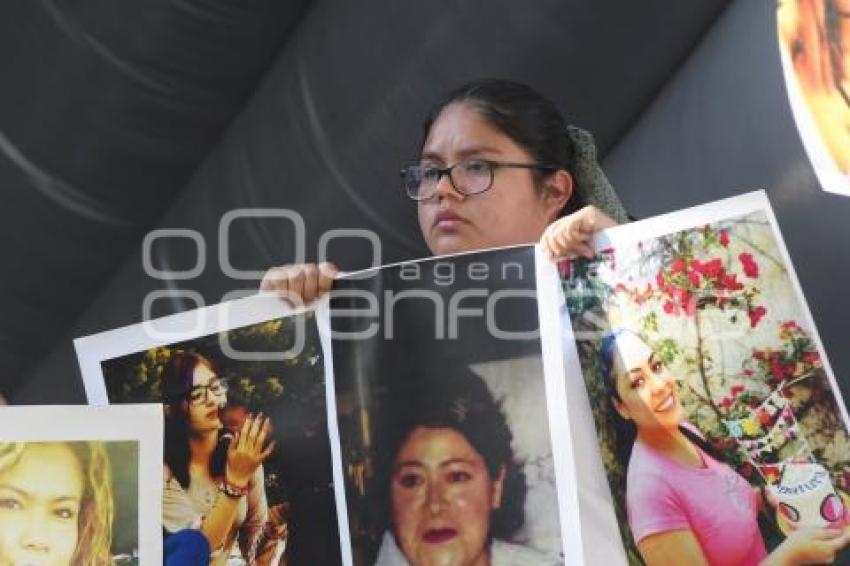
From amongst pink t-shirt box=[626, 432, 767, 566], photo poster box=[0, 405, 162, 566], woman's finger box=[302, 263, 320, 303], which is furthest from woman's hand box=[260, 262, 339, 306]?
pink t-shirt box=[626, 432, 767, 566]

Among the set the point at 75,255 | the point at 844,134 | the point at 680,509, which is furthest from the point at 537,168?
the point at 75,255

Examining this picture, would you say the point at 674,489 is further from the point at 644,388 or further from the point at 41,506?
the point at 41,506

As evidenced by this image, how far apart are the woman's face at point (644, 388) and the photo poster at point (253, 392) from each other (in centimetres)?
17

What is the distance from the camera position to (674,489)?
0.65 m

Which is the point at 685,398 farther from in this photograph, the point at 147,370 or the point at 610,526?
the point at 147,370

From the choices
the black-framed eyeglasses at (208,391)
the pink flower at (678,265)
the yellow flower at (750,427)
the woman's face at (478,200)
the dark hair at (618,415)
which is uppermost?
the woman's face at (478,200)

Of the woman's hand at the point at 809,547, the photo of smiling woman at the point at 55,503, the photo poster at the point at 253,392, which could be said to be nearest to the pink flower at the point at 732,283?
the woman's hand at the point at 809,547

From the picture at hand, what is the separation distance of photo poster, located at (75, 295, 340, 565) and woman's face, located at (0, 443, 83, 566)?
0.05 metres

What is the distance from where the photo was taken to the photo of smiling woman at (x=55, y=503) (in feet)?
2.21

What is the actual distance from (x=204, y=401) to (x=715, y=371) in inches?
11.0

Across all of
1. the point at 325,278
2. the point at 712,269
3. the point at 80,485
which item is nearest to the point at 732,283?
the point at 712,269

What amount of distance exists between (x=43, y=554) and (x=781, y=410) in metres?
0.37

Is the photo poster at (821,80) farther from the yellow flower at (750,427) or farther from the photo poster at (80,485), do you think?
the photo poster at (80,485)

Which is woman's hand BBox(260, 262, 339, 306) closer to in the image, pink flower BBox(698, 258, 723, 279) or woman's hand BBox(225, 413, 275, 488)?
woman's hand BBox(225, 413, 275, 488)
